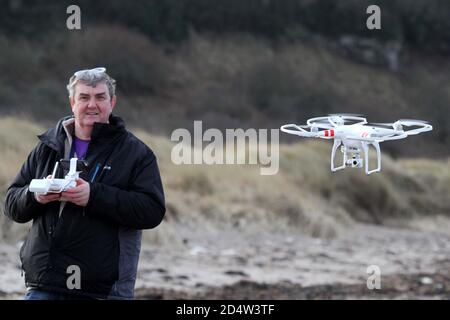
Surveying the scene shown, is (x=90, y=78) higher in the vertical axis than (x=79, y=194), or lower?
higher

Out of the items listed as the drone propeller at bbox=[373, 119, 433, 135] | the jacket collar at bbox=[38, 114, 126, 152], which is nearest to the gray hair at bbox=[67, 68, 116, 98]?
the jacket collar at bbox=[38, 114, 126, 152]

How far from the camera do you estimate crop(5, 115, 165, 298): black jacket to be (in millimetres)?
5242

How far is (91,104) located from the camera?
5301 mm

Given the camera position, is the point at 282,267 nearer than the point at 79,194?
No

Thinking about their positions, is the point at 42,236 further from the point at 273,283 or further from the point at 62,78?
the point at 62,78

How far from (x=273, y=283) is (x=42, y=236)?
379 inches

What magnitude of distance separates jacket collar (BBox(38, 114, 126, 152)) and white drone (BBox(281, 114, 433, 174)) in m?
1.76

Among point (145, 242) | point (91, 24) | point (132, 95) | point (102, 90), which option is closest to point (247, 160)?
point (145, 242)

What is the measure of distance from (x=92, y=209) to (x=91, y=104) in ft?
1.77

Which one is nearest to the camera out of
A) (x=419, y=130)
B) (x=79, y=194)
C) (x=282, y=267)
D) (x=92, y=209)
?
(x=419, y=130)

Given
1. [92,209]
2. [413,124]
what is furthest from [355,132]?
[92,209]

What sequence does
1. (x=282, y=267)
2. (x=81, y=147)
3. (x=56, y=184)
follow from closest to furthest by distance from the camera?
(x=56, y=184) < (x=81, y=147) < (x=282, y=267)

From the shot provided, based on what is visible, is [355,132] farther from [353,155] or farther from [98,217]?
[98,217]
